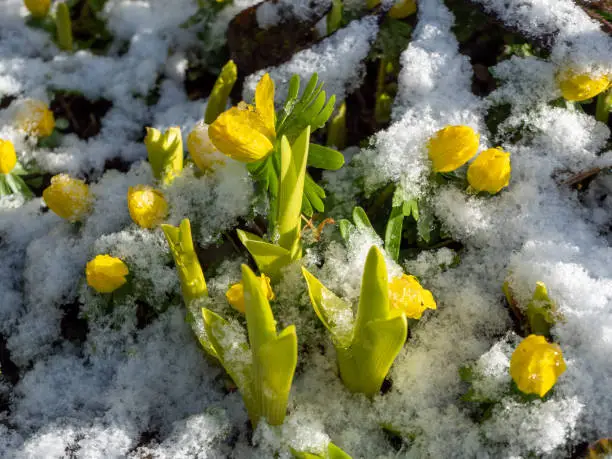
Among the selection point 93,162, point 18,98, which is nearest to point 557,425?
point 93,162

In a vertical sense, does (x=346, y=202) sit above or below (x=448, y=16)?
below

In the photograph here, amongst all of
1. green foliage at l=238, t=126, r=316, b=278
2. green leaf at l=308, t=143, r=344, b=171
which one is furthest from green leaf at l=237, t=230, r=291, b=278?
green leaf at l=308, t=143, r=344, b=171

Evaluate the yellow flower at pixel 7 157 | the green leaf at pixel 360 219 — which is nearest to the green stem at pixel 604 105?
the green leaf at pixel 360 219

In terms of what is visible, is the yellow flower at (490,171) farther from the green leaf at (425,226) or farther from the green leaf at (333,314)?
the green leaf at (333,314)

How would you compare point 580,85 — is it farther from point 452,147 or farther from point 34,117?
point 34,117

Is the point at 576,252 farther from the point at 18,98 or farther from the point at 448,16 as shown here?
the point at 18,98

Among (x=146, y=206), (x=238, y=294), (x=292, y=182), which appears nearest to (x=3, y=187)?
(x=146, y=206)

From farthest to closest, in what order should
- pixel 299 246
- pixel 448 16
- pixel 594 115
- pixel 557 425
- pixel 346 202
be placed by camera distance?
pixel 448 16 < pixel 594 115 < pixel 346 202 < pixel 299 246 < pixel 557 425
